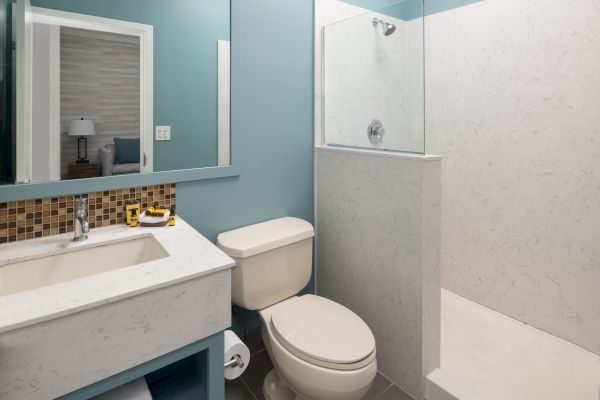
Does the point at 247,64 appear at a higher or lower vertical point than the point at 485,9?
lower

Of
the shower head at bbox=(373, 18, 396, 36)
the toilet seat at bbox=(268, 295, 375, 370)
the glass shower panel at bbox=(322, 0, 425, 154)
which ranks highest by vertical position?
the shower head at bbox=(373, 18, 396, 36)

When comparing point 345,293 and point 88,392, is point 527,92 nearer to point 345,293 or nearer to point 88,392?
point 345,293

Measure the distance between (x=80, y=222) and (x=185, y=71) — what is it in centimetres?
76

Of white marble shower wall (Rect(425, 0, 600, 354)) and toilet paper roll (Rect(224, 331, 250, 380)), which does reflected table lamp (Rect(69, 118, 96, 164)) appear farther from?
white marble shower wall (Rect(425, 0, 600, 354))

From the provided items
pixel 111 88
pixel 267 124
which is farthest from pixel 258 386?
pixel 111 88

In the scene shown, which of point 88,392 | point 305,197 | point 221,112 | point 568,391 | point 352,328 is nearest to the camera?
point 88,392

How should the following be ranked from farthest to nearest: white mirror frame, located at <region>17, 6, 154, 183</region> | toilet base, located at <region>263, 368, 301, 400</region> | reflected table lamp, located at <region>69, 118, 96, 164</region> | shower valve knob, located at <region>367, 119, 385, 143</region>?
shower valve knob, located at <region>367, 119, 385, 143</region> < toilet base, located at <region>263, 368, 301, 400</region> < reflected table lamp, located at <region>69, 118, 96, 164</region> < white mirror frame, located at <region>17, 6, 154, 183</region>

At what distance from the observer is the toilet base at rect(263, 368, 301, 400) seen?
1648 mm

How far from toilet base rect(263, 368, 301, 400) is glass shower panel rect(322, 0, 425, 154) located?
1.20m

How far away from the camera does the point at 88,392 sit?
965mm

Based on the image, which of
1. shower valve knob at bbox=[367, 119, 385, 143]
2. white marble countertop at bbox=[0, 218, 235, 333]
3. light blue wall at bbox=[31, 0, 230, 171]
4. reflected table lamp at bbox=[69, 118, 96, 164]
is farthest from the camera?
shower valve knob at bbox=[367, 119, 385, 143]

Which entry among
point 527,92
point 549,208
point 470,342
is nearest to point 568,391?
point 470,342

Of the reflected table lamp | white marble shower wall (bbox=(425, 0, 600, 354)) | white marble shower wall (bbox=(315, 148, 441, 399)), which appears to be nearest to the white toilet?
white marble shower wall (bbox=(315, 148, 441, 399))

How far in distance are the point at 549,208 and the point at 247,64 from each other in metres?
1.77
